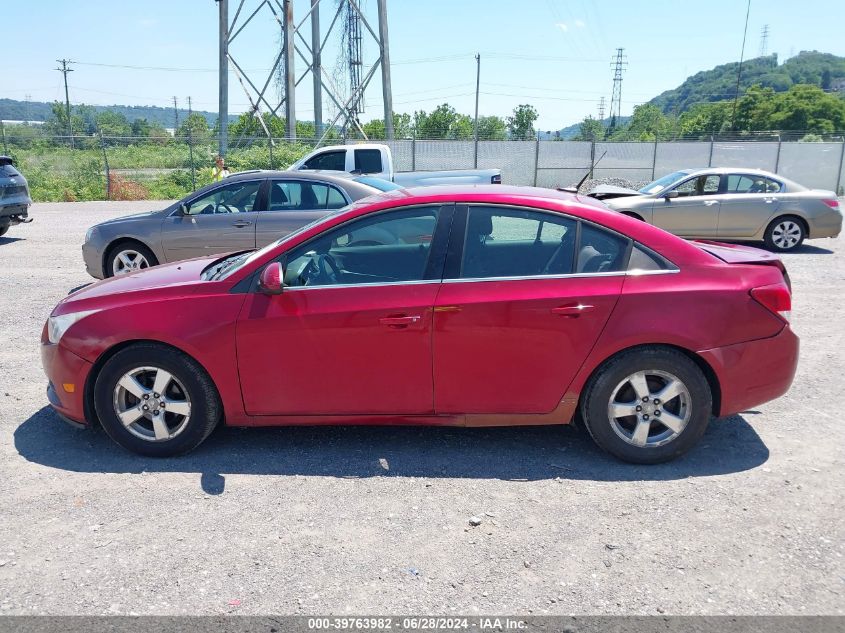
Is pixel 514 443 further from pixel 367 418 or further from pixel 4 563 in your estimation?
pixel 4 563

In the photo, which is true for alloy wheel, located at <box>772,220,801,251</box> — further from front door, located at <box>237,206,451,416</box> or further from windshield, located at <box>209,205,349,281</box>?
windshield, located at <box>209,205,349,281</box>

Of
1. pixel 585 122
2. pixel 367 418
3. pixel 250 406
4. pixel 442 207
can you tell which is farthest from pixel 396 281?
pixel 585 122

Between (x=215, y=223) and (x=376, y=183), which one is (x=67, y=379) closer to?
(x=215, y=223)

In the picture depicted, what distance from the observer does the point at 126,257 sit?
9156 mm

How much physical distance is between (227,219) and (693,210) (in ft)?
28.0

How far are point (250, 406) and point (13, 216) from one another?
11779 mm

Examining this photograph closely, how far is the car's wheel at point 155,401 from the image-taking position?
417 cm

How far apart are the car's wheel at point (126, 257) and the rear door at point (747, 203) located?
1000 cm

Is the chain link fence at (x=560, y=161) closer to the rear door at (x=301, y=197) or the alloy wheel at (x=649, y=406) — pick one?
the rear door at (x=301, y=197)

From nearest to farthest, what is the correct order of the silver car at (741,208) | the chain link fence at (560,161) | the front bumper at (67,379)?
the front bumper at (67,379), the silver car at (741,208), the chain link fence at (560,161)

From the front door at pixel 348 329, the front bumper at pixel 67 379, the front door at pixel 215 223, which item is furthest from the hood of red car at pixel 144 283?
the front door at pixel 215 223

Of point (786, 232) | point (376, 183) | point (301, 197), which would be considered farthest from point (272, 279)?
point (786, 232)

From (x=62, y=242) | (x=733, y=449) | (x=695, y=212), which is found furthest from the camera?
(x=62, y=242)

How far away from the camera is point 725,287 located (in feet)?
13.4
